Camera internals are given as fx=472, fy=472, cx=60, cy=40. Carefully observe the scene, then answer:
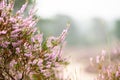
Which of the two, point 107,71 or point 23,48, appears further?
point 107,71

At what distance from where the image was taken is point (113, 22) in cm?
4647

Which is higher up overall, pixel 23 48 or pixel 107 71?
pixel 23 48

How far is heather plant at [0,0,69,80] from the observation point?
18.6 feet

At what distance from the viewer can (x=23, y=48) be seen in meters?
5.82

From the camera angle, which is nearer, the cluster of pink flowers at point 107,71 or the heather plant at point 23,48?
the heather plant at point 23,48

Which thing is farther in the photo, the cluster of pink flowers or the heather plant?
the cluster of pink flowers

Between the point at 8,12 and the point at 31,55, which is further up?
the point at 8,12

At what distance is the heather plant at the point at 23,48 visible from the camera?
5656mm

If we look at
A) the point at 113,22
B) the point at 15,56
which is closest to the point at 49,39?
the point at 15,56

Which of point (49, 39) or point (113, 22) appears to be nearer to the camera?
point (49, 39)

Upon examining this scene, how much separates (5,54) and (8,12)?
0.53 meters

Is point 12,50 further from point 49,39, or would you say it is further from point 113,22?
point 113,22

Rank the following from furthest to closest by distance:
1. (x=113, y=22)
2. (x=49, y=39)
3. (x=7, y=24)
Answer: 1. (x=113, y=22)
2. (x=49, y=39)
3. (x=7, y=24)

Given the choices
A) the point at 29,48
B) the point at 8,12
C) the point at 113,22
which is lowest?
the point at 29,48
